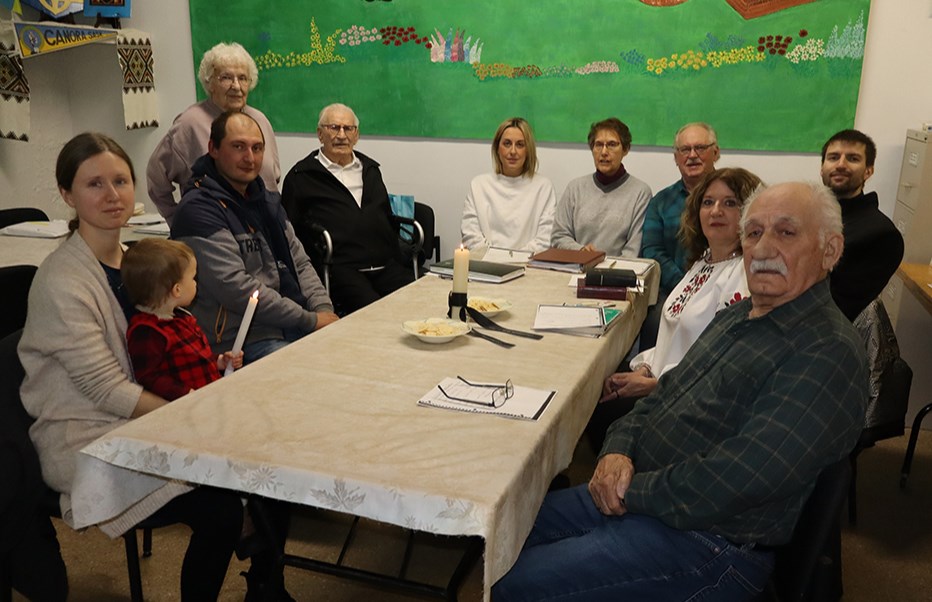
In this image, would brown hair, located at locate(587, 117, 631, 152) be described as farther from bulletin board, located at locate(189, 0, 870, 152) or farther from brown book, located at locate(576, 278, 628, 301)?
brown book, located at locate(576, 278, 628, 301)

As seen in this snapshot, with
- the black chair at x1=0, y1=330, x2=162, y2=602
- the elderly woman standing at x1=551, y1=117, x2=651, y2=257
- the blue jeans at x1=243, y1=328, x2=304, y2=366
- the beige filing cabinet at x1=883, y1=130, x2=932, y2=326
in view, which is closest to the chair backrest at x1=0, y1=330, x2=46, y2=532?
the black chair at x1=0, y1=330, x2=162, y2=602

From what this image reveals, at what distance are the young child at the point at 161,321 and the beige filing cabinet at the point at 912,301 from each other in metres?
3.03

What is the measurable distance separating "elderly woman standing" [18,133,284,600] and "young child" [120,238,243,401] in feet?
0.14

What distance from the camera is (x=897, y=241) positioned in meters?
2.81

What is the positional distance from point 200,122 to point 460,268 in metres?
2.14

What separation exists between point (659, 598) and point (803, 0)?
333cm

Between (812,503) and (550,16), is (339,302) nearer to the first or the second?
(550,16)

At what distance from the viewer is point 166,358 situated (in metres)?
1.91

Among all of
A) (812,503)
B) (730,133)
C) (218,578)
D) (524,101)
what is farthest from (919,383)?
(218,578)

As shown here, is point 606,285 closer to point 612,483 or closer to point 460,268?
point 460,268

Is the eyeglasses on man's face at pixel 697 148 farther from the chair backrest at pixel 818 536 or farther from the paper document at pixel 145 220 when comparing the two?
the paper document at pixel 145 220

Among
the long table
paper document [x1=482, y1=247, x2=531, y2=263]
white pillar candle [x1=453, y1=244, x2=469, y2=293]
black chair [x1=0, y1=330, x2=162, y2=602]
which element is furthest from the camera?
paper document [x1=482, y1=247, x2=531, y2=263]

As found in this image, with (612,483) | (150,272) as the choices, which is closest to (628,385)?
(612,483)

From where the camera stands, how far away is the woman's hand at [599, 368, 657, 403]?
2.31m
